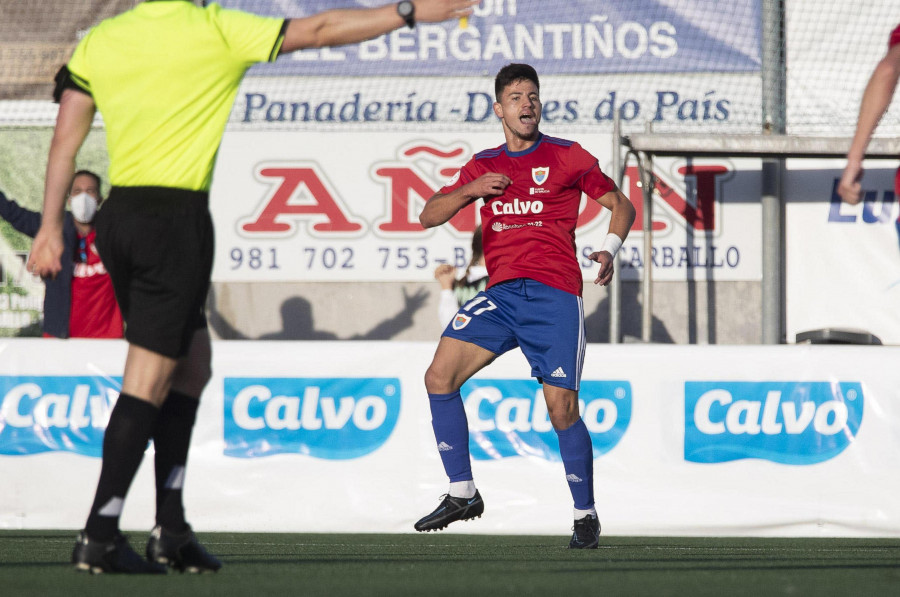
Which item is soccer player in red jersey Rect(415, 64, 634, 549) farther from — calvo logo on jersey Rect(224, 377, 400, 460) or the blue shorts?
calvo logo on jersey Rect(224, 377, 400, 460)

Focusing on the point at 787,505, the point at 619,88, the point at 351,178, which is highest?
the point at 619,88

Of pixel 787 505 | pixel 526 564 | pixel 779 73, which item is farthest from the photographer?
pixel 779 73

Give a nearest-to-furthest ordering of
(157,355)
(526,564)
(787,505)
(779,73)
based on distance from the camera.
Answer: (157,355) < (526,564) < (787,505) < (779,73)

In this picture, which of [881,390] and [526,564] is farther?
[881,390]

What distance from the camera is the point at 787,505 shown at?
22.1ft

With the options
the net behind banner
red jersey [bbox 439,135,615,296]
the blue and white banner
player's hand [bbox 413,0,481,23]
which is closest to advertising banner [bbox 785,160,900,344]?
the net behind banner

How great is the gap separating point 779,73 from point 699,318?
2120 mm

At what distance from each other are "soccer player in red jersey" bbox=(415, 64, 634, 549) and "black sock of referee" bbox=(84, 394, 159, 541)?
1801 mm

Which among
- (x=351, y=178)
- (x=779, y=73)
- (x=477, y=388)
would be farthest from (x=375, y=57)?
(x=477, y=388)

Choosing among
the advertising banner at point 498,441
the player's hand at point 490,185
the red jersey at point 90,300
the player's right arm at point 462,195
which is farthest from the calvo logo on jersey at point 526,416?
the red jersey at point 90,300

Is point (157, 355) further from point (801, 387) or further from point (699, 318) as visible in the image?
point (699, 318)

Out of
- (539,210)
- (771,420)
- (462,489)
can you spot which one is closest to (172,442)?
(462,489)

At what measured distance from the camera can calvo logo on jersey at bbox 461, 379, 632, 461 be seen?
6.78 metres

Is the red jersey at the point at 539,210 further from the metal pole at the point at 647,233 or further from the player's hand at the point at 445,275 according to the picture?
the metal pole at the point at 647,233
